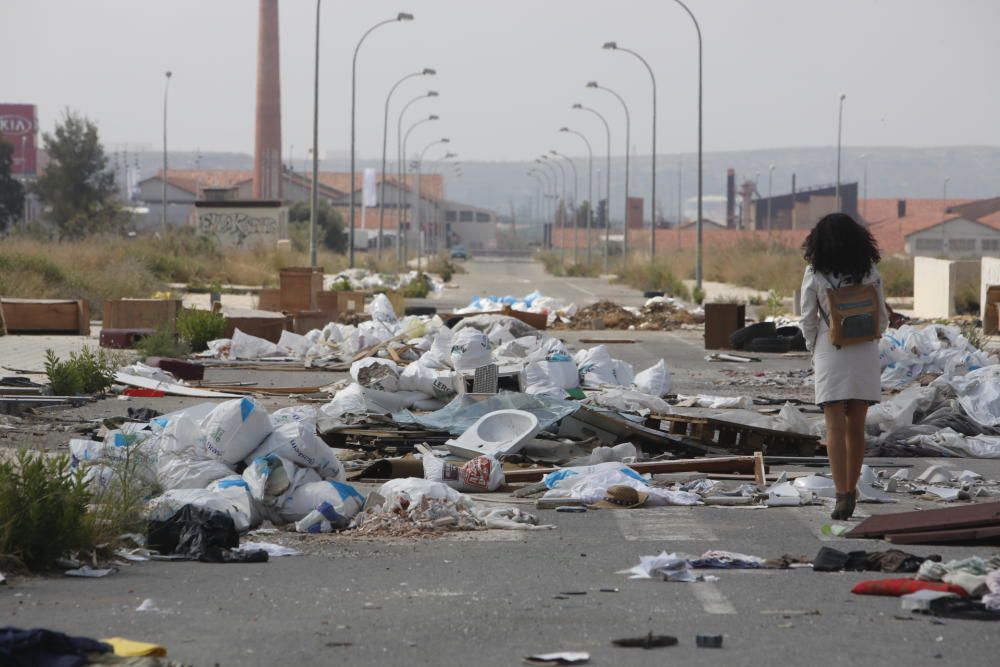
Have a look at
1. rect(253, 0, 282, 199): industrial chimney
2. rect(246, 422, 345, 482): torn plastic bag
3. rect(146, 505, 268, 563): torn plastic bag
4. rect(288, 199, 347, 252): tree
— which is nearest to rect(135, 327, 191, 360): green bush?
rect(246, 422, 345, 482): torn plastic bag

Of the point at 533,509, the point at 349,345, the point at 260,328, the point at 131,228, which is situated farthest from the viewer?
the point at 131,228

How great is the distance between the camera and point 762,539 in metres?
8.44

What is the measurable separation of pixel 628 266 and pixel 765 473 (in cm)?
6886

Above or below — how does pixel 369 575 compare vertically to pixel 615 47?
below

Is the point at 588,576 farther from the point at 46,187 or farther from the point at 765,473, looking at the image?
the point at 46,187

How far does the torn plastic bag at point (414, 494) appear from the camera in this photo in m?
9.18

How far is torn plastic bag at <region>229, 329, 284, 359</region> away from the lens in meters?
22.4

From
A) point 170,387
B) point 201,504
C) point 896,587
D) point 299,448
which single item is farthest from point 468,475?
point 170,387

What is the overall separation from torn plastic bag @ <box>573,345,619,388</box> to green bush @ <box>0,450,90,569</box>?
9589 mm

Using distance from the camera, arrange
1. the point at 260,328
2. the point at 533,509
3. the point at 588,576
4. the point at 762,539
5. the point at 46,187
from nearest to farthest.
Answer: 1. the point at 588,576
2. the point at 762,539
3. the point at 533,509
4. the point at 260,328
5. the point at 46,187

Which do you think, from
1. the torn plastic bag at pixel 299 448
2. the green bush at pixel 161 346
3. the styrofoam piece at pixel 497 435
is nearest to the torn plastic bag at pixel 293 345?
the green bush at pixel 161 346

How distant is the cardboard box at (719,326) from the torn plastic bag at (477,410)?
46.4ft

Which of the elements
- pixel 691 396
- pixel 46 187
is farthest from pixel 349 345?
pixel 46 187

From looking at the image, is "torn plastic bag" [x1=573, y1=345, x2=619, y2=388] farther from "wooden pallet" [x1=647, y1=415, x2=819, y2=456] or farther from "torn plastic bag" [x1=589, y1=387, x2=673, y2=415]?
"wooden pallet" [x1=647, y1=415, x2=819, y2=456]
